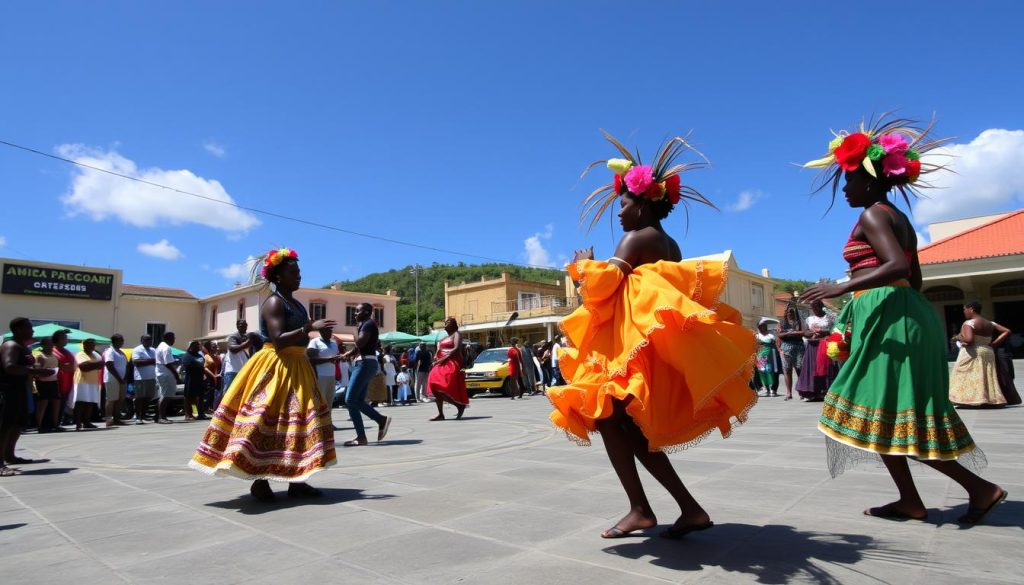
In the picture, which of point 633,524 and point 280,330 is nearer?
point 633,524

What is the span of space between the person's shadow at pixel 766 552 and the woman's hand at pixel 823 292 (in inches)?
44.5

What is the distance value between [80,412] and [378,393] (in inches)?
223

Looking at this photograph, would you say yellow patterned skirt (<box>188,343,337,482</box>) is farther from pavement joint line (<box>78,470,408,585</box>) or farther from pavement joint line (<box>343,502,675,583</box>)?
pavement joint line (<box>343,502,675,583</box>)

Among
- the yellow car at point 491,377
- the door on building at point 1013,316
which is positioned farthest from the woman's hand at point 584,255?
the door on building at point 1013,316

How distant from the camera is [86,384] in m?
11.7

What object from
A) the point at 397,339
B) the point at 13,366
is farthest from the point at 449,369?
the point at 397,339

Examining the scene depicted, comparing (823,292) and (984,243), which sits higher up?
(984,243)

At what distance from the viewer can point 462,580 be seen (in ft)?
8.23

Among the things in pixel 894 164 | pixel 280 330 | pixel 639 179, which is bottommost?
pixel 280 330

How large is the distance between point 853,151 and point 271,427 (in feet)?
13.3

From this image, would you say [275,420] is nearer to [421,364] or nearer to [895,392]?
[895,392]

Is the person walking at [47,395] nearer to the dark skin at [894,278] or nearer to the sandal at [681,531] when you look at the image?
the sandal at [681,531]

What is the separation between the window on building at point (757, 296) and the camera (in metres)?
50.5

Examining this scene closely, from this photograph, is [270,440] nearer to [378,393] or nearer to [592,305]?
[592,305]
